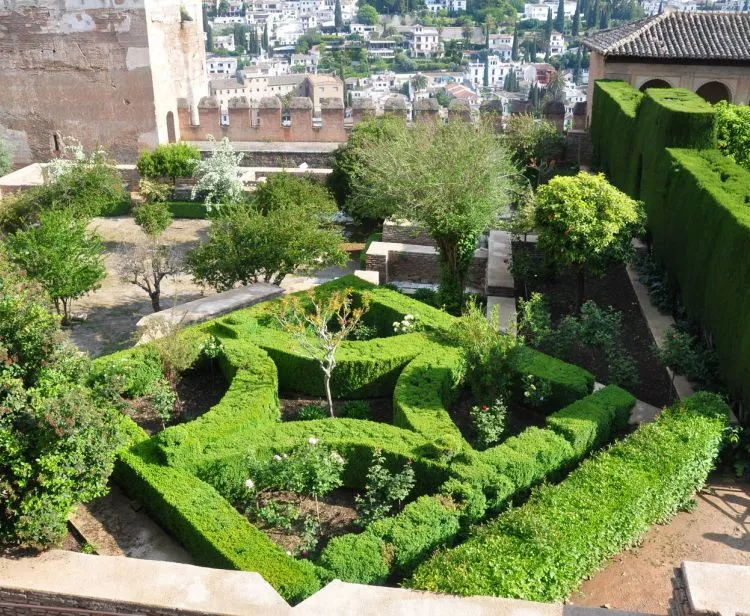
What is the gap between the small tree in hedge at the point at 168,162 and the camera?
21.0m

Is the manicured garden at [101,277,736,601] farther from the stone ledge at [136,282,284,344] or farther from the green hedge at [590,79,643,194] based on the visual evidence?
the green hedge at [590,79,643,194]

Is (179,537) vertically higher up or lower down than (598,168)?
lower down

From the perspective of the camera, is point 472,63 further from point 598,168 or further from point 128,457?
point 128,457

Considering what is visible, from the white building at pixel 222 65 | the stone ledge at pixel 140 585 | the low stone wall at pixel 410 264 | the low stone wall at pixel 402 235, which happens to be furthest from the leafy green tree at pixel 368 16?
the stone ledge at pixel 140 585

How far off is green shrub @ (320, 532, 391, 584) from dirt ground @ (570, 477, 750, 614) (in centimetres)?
170

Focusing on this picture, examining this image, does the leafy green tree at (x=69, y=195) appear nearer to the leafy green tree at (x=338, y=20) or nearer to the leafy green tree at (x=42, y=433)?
the leafy green tree at (x=42, y=433)

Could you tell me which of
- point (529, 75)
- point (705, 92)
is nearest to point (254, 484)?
point (705, 92)

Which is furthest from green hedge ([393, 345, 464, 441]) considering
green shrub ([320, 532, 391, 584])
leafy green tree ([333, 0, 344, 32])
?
leafy green tree ([333, 0, 344, 32])

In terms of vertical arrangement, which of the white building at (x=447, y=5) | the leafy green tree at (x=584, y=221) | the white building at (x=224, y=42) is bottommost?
the leafy green tree at (x=584, y=221)

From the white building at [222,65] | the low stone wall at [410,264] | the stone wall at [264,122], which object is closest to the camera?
the low stone wall at [410,264]

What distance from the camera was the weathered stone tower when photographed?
854 inches

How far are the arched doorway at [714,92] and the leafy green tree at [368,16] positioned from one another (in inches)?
5709

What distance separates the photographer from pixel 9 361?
7352 millimetres

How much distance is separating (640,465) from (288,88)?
8887 cm
